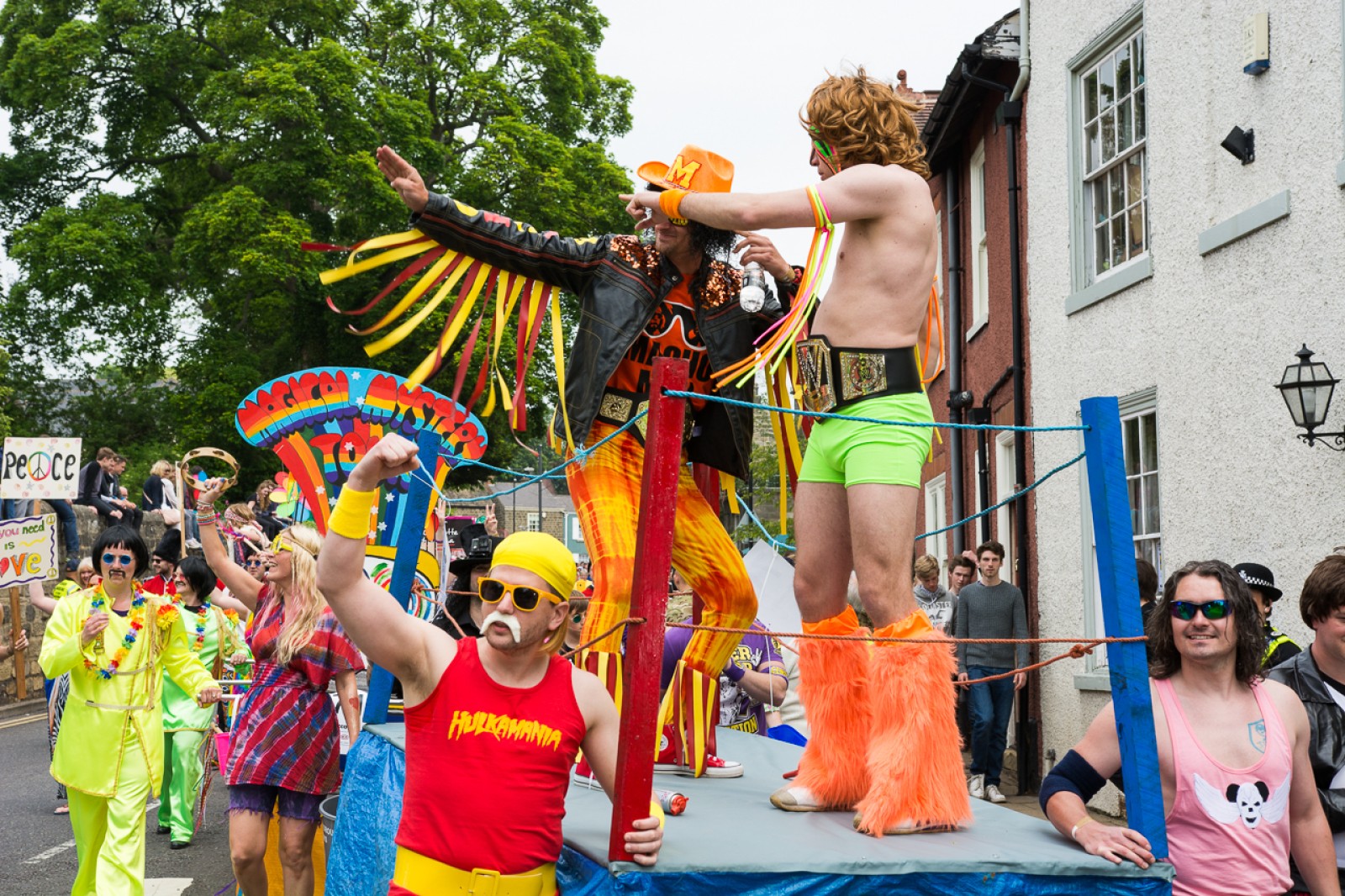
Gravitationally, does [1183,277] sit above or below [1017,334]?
below

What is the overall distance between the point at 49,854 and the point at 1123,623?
7.00 meters

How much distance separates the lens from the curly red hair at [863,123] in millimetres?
3887

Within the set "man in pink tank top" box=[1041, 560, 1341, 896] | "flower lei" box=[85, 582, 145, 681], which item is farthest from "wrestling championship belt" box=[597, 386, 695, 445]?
"flower lei" box=[85, 582, 145, 681]

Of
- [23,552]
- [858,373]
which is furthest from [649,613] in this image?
[23,552]

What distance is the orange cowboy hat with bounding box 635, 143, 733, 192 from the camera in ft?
14.8

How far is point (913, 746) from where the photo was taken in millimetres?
3486

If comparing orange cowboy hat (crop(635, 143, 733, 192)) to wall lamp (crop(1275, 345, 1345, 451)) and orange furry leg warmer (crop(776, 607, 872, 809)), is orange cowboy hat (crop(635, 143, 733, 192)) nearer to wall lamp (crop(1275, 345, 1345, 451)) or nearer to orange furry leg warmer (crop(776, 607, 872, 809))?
orange furry leg warmer (crop(776, 607, 872, 809))

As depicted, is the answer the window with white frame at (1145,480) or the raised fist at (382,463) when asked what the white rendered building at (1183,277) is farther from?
the raised fist at (382,463)

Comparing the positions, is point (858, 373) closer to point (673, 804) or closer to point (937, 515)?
point (673, 804)

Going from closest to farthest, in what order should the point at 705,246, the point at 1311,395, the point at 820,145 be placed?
the point at 820,145
the point at 705,246
the point at 1311,395

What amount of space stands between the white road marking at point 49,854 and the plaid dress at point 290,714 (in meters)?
2.77

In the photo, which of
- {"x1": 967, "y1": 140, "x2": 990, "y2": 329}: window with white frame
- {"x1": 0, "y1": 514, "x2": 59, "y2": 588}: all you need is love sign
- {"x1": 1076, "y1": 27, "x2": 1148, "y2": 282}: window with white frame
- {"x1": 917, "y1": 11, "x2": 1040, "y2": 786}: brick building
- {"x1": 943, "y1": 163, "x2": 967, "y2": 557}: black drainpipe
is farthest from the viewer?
{"x1": 943, "y1": 163, "x2": 967, "y2": 557}: black drainpipe

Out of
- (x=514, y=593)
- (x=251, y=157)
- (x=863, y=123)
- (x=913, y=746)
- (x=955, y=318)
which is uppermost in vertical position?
(x=251, y=157)

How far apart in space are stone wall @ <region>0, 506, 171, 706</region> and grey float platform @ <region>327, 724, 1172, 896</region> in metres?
13.1
